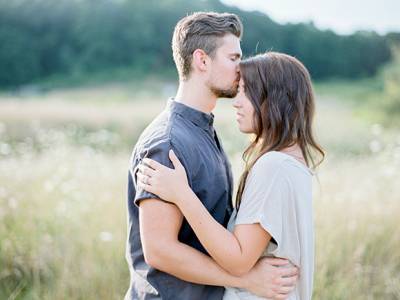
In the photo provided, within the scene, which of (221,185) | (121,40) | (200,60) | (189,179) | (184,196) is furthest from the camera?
(121,40)

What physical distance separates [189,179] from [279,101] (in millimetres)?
507

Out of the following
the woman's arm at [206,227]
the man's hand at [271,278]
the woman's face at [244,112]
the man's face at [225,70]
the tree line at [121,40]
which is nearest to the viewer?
the woman's arm at [206,227]

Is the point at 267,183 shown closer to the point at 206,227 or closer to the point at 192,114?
the point at 206,227

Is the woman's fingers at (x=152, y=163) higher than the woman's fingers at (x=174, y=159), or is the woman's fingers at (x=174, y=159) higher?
the woman's fingers at (x=174, y=159)

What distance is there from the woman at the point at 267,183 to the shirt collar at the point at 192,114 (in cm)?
16

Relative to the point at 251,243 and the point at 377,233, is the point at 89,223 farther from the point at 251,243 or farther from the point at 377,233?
the point at 251,243

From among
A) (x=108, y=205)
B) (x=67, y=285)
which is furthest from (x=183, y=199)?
(x=108, y=205)

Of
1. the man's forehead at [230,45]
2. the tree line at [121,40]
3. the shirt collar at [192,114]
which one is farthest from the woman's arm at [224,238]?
the tree line at [121,40]

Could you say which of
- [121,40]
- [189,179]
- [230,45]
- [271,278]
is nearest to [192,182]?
[189,179]

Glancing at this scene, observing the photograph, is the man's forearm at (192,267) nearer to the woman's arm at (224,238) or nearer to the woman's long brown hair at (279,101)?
the woman's arm at (224,238)

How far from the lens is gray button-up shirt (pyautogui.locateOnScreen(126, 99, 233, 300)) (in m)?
2.38

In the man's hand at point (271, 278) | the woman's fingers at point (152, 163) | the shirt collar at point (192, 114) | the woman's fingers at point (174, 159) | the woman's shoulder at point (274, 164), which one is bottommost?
the man's hand at point (271, 278)

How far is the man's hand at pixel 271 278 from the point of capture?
2371 millimetres

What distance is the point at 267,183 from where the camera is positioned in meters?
2.30
